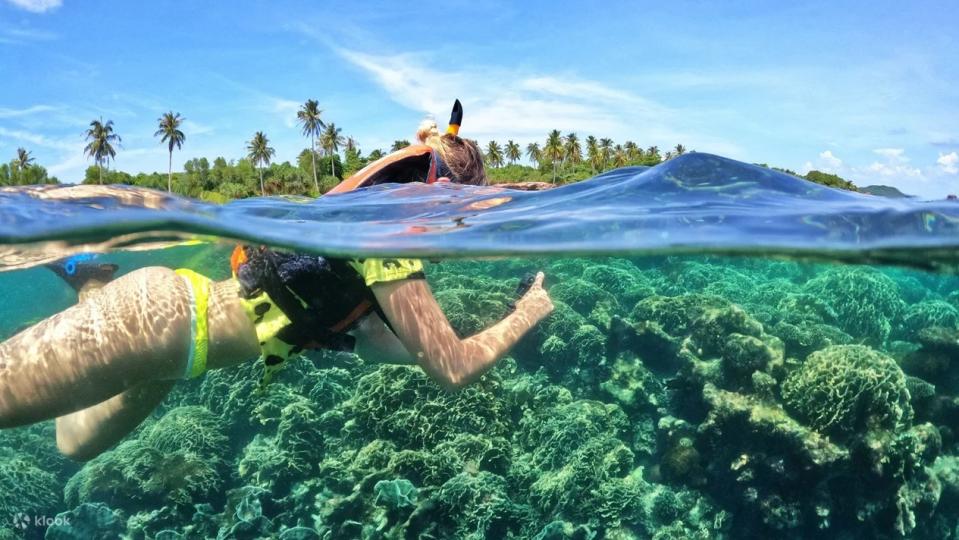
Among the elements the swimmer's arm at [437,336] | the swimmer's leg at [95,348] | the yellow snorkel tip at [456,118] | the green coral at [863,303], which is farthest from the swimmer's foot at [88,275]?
the green coral at [863,303]

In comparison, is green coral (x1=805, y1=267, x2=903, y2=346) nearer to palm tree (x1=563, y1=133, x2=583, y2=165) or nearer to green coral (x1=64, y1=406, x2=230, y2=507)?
green coral (x1=64, y1=406, x2=230, y2=507)

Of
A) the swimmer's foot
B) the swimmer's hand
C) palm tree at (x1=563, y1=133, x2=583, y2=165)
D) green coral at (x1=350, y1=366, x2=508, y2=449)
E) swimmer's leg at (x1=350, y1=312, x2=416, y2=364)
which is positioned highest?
palm tree at (x1=563, y1=133, x2=583, y2=165)

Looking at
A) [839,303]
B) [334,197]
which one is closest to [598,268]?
[839,303]

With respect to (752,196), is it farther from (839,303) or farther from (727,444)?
(839,303)

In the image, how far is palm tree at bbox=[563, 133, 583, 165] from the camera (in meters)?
77.4

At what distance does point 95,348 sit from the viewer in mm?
3076

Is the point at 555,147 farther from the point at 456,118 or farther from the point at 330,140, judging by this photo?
the point at 456,118

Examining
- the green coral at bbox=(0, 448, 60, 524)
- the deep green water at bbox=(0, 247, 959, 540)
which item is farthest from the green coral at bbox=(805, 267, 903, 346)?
the green coral at bbox=(0, 448, 60, 524)

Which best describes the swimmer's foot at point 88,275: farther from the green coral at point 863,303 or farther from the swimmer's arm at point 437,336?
the green coral at point 863,303

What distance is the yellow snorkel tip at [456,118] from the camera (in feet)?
12.6

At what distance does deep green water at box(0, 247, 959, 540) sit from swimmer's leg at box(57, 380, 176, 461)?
275 centimetres

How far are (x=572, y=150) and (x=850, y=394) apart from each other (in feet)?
239

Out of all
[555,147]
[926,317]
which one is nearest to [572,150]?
[555,147]

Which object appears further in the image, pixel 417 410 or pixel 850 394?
pixel 417 410
